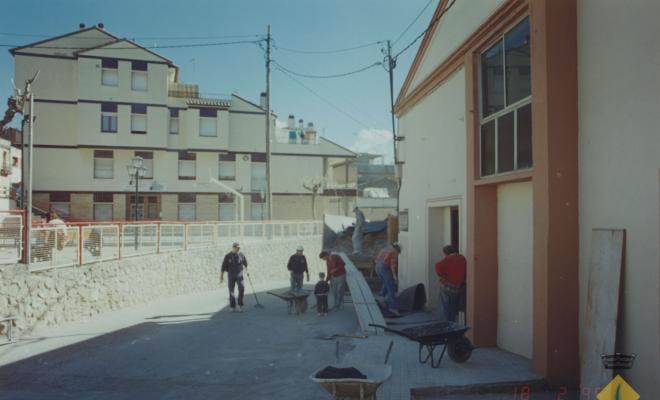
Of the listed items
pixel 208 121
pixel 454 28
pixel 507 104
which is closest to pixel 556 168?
pixel 507 104

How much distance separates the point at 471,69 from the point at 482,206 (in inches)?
90.2

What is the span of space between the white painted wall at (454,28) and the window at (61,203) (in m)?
28.4


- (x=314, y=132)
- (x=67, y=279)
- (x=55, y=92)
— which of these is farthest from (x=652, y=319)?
(x=314, y=132)

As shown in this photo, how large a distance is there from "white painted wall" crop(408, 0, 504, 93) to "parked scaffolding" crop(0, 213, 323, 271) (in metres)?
8.76

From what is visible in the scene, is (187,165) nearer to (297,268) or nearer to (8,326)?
(297,268)

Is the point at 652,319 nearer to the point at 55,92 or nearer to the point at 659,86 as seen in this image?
the point at 659,86

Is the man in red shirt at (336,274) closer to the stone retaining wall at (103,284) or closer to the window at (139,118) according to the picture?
the stone retaining wall at (103,284)

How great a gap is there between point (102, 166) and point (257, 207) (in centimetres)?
1098

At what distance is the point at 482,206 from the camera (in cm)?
744

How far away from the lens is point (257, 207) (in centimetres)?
3578

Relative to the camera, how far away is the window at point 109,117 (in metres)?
31.4

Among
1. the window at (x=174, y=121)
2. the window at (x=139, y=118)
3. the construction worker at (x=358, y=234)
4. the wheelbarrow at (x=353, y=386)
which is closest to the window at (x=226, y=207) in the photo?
the window at (x=174, y=121)

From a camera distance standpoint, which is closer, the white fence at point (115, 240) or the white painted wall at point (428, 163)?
the white painted wall at point (428, 163)

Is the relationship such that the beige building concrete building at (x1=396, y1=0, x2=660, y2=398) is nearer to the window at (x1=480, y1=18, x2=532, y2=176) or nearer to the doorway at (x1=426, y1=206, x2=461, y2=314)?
the window at (x1=480, y1=18, x2=532, y2=176)
